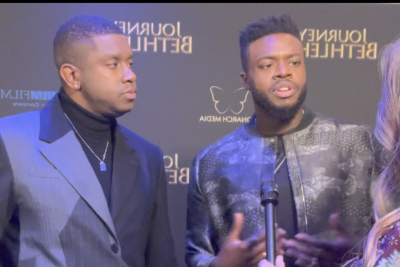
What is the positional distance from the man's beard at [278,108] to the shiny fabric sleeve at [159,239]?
54 centimetres

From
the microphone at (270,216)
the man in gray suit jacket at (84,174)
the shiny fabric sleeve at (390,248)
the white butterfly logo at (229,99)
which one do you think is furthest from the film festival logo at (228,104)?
the shiny fabric sleeve at (390,248)

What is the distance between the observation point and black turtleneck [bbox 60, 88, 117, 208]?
2.25 m

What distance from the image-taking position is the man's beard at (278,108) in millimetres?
2434

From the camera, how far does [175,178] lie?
2.91 m

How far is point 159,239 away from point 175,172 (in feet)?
1.96

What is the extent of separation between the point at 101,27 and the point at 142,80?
0.56m

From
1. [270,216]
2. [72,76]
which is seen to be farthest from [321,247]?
[72,76]

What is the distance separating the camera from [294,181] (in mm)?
2357

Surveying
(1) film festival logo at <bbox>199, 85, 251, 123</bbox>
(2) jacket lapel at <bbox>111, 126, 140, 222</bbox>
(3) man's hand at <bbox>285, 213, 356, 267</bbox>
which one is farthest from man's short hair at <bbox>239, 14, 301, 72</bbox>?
(3) man's hand at <bbox>285, 213, 356, 267</bbox>

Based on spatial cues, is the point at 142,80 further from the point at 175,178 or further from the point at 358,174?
the point at 358,174

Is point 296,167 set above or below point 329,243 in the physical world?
above

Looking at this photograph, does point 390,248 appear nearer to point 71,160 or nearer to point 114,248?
point 114,248

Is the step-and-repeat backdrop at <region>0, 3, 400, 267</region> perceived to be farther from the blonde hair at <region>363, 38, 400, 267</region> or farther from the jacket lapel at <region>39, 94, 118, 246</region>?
the blonde hair at <region>363, 38, 400, 267</region>

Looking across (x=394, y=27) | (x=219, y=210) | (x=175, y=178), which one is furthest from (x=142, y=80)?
(x=394, y=27)
